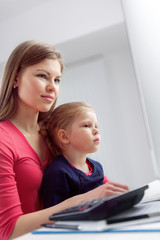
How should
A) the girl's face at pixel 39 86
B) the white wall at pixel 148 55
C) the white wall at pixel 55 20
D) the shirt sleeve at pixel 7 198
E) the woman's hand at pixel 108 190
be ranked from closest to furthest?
1. the white wall at pixel 148 55
2. the woman's hand at pixel 108 190
3. the shirt sleeve at pixel 7 198
4. the girl's face at pixel 39 86
5. the white wall at pixel 55 20

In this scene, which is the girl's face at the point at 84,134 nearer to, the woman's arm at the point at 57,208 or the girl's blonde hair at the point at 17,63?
the girl's blonde hair at the point at 17,63

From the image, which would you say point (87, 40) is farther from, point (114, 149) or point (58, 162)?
point (58, 162)

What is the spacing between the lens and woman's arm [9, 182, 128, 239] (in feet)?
2.47

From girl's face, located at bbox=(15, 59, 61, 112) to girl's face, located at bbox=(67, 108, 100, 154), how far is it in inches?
5.4

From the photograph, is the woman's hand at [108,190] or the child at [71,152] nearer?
the woman's hand at [108,190]

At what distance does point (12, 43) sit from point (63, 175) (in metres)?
3.42

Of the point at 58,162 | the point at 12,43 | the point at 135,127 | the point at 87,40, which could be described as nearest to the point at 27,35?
the point at 12,43

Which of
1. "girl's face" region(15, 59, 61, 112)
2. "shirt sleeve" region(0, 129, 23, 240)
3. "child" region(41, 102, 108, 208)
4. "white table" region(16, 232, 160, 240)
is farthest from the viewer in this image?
A: "girl's face" region(15, 59, 61, 112)

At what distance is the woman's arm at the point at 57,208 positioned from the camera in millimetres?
754

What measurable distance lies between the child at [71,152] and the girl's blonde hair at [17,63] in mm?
187

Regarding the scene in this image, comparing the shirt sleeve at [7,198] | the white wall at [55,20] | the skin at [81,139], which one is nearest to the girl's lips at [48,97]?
the skin at [81,139]

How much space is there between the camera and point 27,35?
162 inches

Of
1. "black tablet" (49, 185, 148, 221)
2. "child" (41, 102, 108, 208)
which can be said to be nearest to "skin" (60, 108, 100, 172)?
"child" (41, 102, 108, 208)

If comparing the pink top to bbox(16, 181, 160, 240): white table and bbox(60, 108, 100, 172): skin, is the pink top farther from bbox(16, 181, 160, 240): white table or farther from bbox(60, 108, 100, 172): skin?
bbox(16, 181, 160, 240): white table
